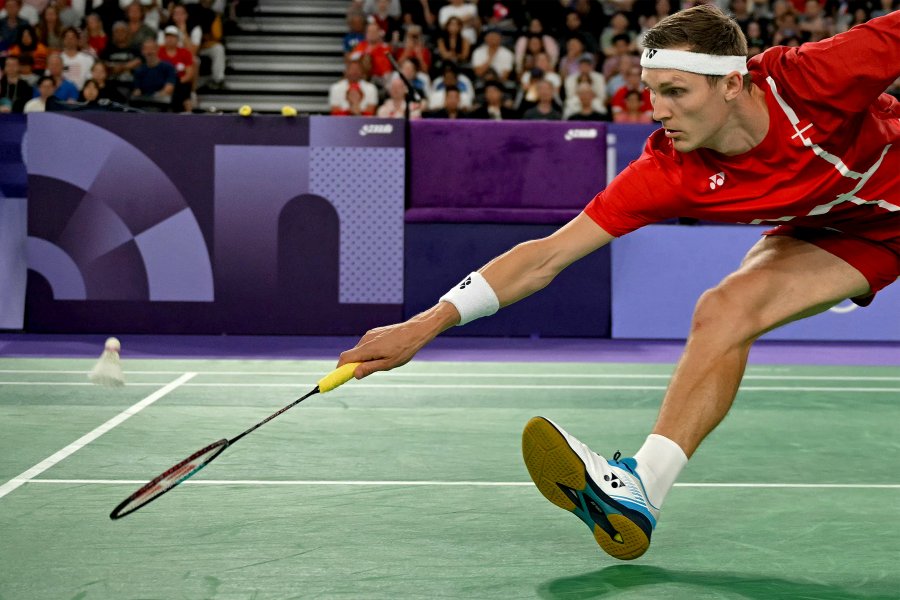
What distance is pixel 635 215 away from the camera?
330 cm

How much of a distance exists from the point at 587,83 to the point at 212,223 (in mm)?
4113

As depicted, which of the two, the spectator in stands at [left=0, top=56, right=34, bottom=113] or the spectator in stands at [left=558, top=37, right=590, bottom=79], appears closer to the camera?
the spectator in stands at [left=0, top=56, right=34, bottom=113]

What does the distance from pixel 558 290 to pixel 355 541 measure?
228 inches

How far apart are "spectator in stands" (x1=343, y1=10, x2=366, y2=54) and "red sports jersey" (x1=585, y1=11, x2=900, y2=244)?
370 inches

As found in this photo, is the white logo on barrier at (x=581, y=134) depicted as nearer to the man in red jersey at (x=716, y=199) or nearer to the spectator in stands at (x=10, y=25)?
the man in red jersey at (x=716, y=199)

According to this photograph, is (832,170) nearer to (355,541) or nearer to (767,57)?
(767,57)

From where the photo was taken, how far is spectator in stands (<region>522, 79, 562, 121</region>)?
34.9 feet

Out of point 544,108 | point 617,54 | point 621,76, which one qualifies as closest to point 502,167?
point 544,108

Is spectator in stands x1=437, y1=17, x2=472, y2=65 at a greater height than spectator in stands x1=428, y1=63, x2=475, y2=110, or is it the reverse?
spectator in stands x1=437, y1=17, x2=472, y2=65

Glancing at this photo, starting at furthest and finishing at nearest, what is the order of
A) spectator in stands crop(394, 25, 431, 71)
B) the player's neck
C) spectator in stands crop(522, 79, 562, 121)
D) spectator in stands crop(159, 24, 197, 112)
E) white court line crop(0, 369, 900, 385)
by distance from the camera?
spectator in stands crop(394, 25, 431, 71) < spectator in stands crop(159, 24, 197, 112) < spectator in stands crop(522, 79, 562, 121) < white court line crop(0, 369, 900, 385) < the player's neck

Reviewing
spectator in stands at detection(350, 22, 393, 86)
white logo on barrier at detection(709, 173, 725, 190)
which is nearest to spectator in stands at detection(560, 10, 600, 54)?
spectator in stands at detection(350, 22, 393, 86)

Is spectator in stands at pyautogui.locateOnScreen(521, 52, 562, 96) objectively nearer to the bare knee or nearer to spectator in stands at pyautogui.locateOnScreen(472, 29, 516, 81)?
spectator in stands at pyautogui.locateOnScreen(472, 29, 516, 81)

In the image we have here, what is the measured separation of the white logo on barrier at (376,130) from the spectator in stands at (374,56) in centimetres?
283

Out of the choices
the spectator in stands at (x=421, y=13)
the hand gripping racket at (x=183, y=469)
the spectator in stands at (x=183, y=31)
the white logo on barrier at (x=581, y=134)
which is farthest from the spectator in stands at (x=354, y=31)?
the hand gripping racket at (x=183, y=469)
